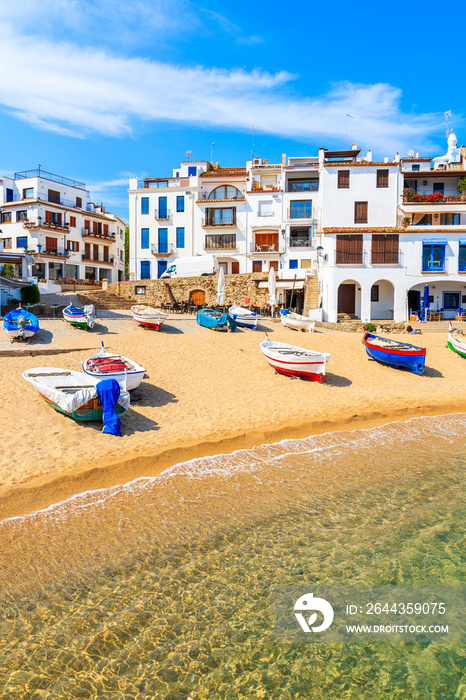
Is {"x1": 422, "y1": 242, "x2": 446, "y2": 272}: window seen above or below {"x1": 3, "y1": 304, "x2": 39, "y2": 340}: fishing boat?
above

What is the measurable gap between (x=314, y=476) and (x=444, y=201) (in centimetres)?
3289

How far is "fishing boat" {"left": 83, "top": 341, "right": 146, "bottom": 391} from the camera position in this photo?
13.6m

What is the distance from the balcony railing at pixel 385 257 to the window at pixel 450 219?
237 inches

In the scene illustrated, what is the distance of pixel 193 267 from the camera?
40.5 meters

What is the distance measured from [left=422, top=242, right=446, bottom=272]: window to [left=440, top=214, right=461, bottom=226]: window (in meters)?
3.94

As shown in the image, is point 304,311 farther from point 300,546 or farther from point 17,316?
point 300,546

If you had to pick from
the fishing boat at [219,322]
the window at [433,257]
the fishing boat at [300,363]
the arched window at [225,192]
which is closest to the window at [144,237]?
the arched window at [225,192]

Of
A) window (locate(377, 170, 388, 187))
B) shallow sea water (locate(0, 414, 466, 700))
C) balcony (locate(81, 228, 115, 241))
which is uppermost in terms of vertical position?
window (locate(377, 170, 388, 187))

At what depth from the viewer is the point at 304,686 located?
4.73 metres

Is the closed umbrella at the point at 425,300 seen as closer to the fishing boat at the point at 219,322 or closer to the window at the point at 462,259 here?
the window at the point at 462,259

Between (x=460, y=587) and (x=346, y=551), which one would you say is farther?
(x=346, y=551)

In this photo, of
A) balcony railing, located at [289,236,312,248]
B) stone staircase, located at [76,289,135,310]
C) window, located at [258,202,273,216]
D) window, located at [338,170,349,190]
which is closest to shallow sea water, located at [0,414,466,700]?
stone staircase, located at [76,289,135,310]

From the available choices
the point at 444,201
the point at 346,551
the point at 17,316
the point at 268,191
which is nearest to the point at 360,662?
the point at 346,551

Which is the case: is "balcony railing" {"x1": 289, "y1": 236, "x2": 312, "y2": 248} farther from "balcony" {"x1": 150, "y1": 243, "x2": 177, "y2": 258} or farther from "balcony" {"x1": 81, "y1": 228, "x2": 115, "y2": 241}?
"balcony" {"x1": 81, "y1": 228, "x2": 115, "y2": 241}
